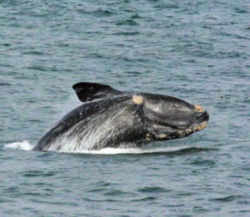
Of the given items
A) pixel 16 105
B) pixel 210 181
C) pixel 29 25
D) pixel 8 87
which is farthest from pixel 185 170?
pixel 29 25

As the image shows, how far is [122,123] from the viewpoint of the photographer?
66.7 ft

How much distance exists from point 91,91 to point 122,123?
33.1 inches

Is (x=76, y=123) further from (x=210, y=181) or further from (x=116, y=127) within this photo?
(x=210, y=181)

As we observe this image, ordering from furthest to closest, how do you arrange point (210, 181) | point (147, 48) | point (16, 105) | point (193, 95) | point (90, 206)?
point (147, 48) → point (193, 95) → point (16, 105) → point (210, 181) → point (90, 206)

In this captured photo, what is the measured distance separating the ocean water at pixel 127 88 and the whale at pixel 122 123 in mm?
346

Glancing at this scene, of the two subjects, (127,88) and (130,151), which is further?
(127,88)

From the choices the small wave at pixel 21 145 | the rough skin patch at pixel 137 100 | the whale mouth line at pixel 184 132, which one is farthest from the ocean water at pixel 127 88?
the rough skin patch at pixel 137 100

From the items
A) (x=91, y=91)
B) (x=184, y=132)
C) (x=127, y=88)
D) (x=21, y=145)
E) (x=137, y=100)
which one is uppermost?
(x=91, y=91)

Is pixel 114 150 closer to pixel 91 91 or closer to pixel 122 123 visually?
pixel 122 123

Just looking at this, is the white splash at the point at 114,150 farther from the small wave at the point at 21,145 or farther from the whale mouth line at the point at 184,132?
the whale mouth line at the point at 184,132

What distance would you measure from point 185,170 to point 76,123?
2.57 meters

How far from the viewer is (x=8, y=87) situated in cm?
2764

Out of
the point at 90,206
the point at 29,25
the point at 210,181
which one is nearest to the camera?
the point at 90,206

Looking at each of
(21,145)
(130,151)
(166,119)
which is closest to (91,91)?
(130,151)
